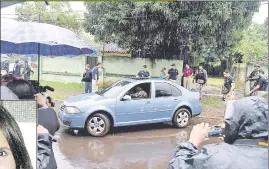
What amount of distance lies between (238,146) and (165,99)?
19.6 inches

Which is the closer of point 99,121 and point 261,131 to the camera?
point 261,131

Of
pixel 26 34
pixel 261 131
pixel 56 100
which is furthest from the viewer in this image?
pixel 56 100

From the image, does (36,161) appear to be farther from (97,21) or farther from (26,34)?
(97,21)

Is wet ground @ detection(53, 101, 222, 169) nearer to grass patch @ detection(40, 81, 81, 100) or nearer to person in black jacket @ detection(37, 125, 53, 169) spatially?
person in black jacket @ detection(37, 125, 53, 169)

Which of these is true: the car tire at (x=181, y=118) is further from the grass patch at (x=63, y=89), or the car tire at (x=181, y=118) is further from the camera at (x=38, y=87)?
the camera at (x=38, y=87)

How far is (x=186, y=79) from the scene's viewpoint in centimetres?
185

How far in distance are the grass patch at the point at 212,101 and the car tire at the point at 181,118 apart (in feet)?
0.36

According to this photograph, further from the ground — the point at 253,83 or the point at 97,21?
the point at 97,21

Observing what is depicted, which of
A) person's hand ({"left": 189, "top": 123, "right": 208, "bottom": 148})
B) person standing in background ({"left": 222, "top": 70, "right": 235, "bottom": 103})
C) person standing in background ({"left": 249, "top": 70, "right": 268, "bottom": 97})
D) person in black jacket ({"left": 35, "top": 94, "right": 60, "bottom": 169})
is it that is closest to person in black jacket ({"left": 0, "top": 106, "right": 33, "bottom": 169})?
person in black jacket ({"left": 35, "top": 94, "right": 60, "bottom": 169})

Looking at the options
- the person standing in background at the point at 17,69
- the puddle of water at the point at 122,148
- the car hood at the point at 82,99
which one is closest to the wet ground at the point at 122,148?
the puddle of water at the point at 122,148

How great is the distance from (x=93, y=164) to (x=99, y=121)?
0.26 m

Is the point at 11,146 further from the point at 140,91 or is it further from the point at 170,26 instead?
the point at 170,26

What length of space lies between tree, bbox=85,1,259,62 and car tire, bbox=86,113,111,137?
386 millimetres

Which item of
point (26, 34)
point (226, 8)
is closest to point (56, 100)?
point (26, 34)
